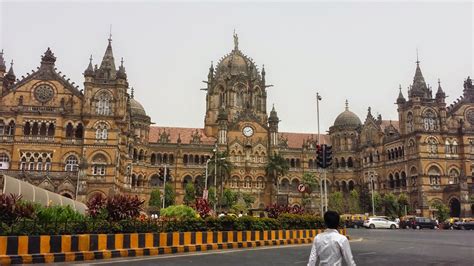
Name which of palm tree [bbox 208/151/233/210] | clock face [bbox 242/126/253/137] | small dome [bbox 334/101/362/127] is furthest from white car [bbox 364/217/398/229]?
small dome [bbox 334/101/362/127]

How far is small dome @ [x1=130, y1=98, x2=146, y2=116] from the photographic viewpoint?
7150 centimetres

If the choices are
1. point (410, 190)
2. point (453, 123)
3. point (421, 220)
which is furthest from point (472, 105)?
point (421, 220)

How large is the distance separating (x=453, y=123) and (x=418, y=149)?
7.52 m

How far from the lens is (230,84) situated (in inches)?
3061

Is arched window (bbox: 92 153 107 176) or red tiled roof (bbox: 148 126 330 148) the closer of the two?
arched window (bbox: 92 153 107 176)

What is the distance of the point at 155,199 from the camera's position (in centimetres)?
6069

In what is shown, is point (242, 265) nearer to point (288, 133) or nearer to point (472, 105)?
point (472, 105)

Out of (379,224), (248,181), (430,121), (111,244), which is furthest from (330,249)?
(248,181)

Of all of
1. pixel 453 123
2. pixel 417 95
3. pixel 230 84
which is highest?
pixel 230 84

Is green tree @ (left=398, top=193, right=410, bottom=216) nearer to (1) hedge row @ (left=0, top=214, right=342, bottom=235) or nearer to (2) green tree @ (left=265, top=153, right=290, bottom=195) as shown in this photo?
(2) green tree @ (left=265, top=153, right=290, bottom=195)

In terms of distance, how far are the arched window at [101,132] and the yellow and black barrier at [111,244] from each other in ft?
119

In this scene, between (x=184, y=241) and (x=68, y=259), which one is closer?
(x=68, y=259)

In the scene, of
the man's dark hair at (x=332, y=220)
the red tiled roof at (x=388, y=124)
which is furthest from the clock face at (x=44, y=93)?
the man's dark hair at (x=332, y=220)

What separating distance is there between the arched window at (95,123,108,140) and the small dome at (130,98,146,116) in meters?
17.3
